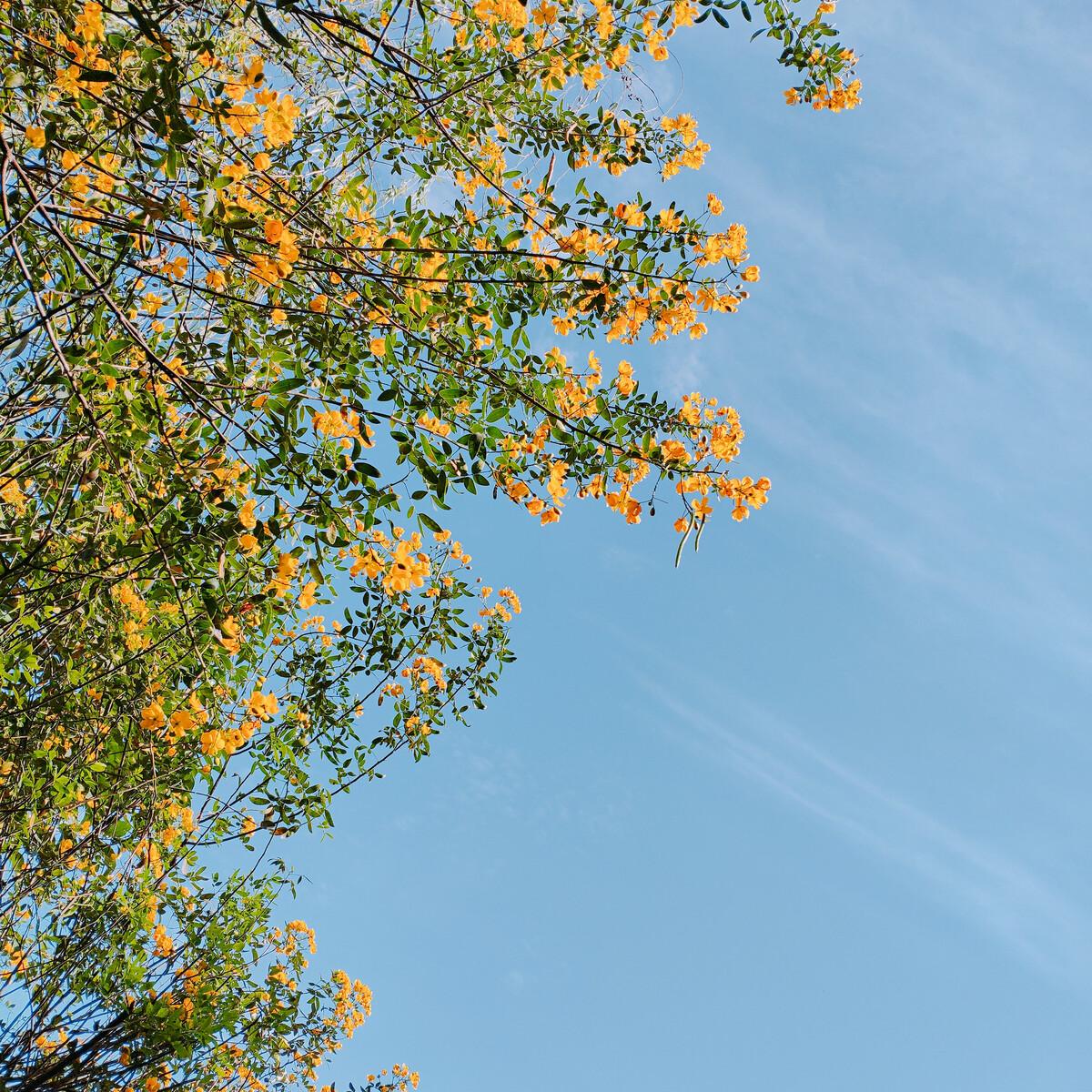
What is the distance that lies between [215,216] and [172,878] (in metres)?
3.68

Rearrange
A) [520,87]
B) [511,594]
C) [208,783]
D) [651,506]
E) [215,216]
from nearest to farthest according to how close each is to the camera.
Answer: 1. [215,216]
2. [651,506]
3. [520,87]
4. [208,783]
5. [511,594]

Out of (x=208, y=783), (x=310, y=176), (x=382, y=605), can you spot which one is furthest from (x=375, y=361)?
(x=208, y=783)

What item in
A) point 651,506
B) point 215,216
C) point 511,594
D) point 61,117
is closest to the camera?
point 215,216

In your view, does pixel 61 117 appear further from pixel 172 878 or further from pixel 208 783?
pixel 172 878

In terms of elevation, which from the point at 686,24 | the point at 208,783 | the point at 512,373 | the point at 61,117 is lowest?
the point at 208,783

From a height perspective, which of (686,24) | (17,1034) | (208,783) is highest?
(686,24)

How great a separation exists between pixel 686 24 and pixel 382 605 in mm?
2958

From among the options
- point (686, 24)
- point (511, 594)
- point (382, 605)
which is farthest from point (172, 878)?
point (686, 24)

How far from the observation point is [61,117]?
2.95 m

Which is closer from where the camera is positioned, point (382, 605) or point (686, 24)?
point (686, 24)

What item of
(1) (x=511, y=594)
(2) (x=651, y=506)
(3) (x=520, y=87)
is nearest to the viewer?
(2) (x=651, y=506)

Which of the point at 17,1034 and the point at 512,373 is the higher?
the point at 512,373

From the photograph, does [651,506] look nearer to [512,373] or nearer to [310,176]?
[512,373]

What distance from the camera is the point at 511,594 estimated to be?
200 inches
